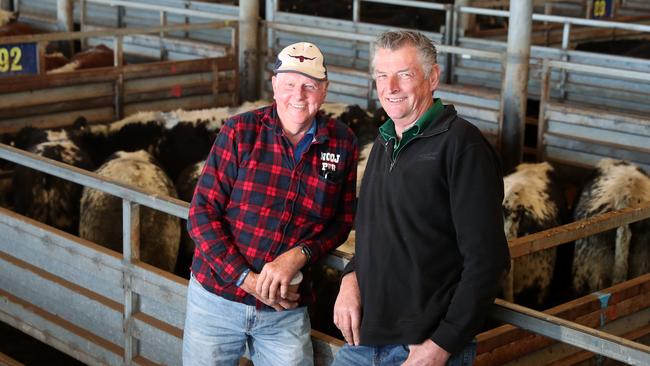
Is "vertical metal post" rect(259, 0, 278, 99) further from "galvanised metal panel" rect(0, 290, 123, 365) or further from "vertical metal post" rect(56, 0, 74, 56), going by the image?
"galvanised metal panel" rect(0, 290, 123, 365)

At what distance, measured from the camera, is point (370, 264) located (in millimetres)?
3424

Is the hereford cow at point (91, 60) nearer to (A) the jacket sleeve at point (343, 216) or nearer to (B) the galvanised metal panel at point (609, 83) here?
(B) the galvanised metal panel at point (609, 83)

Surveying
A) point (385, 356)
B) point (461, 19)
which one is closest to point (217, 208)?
point (385, 356)

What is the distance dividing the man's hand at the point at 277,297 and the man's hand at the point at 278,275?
0.02 meters

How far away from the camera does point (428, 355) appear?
320 cm

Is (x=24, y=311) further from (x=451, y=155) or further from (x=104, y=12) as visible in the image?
(x=104, y=12)

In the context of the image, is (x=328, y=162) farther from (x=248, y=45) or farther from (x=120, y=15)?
(x=120, y=15)

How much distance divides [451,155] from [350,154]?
88cm

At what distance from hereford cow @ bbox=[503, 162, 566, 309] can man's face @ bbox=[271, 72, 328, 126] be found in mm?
2826

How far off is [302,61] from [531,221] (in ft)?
12.7

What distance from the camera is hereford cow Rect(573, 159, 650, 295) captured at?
6.86 m

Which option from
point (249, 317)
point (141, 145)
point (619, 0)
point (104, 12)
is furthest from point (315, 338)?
point (619, 0)

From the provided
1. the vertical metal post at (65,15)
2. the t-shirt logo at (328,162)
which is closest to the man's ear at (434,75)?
the t-shirt logo at (328,162)

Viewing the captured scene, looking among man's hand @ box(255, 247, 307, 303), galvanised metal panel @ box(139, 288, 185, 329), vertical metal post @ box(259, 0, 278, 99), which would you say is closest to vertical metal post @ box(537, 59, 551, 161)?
vertical metal post @ box(259, 0, 278, 99)
